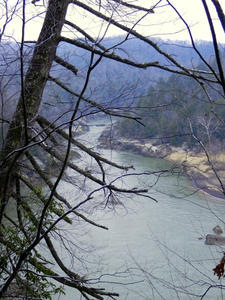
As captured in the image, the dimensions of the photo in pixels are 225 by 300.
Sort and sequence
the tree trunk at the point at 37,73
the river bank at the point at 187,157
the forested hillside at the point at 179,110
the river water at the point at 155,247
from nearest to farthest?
the forested hillside at the point at 179,110, the river bank at the point at 187,157, the tree trunk at the point at 37,73, the river water at the point at 155,247

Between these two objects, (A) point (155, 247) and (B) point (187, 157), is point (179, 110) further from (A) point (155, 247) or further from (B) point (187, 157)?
(A) point (155, 247)

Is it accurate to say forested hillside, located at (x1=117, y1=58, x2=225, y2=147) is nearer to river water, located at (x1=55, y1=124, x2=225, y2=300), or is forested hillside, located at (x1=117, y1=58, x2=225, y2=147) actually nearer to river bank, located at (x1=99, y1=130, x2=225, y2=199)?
river bank, located at (x1=99, y1=130, x2=225, y2=199)

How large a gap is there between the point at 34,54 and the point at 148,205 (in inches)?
487

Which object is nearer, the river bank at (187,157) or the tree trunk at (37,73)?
the river bank at (187,157)

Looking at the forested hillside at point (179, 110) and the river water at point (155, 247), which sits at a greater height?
the river water at point (155, 247)

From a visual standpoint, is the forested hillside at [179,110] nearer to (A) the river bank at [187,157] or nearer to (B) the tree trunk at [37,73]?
(A) the river bank at [187,157]

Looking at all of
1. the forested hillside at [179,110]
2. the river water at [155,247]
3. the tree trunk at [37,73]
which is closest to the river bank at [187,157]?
the forested hillside at [179,110]

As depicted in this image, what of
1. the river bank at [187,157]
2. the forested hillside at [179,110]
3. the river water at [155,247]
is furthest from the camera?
the river water at [155,247]

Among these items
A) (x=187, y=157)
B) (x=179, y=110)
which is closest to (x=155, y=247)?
(x=187, y=157)

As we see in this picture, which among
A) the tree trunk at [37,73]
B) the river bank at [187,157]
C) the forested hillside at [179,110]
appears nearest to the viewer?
the forested hillside at [179,110]

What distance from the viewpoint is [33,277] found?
8.98 ft

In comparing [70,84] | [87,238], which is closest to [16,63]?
[70,84]

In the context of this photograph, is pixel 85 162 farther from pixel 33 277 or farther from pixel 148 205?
pixel 148 205

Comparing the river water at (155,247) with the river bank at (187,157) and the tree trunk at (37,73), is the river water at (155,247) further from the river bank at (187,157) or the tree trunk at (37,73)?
the tree trunk at (37,73)
